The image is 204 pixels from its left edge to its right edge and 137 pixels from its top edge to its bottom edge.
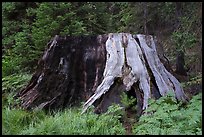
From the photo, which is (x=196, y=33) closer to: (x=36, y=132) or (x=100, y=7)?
(x=36, y=132)

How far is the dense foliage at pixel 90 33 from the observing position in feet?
18.0

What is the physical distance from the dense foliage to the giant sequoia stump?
41cm

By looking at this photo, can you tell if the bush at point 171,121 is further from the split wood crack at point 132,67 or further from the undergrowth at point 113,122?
the split wood crack at point 132,67

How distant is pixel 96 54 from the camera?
306 inches

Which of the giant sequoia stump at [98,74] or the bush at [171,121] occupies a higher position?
the giant sequoia stump at [98,74]

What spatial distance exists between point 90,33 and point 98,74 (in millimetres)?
4718

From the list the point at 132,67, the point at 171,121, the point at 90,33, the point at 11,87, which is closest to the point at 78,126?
the point at 171,121

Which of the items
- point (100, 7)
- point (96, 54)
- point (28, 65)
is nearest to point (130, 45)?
point (96, 54)

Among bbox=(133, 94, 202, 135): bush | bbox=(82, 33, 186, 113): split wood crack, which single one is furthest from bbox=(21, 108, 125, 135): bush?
bbox=(82, 33, 186, 113): split wood crack

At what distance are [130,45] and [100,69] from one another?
798 mm

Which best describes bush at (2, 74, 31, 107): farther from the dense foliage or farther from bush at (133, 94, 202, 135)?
bush at (133, 94, 202, 135)

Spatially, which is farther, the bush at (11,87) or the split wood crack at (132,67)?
the bush at (11,87)

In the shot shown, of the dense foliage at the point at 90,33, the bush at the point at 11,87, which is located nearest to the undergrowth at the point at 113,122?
the dense foliage at the point at 90,33

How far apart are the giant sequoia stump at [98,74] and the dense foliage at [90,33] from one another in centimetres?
41
